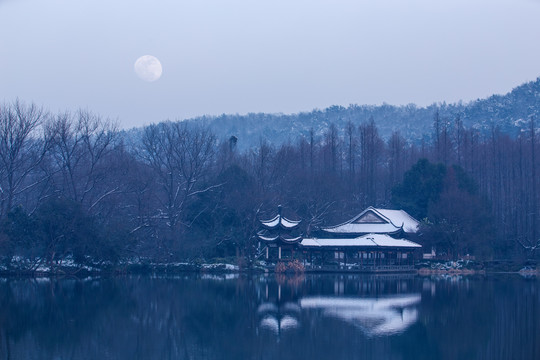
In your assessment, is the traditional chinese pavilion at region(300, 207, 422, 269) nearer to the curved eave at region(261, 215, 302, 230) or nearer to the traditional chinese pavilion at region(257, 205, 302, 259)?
the traditional chinese pavilion at region(257, 205, 302, 259)

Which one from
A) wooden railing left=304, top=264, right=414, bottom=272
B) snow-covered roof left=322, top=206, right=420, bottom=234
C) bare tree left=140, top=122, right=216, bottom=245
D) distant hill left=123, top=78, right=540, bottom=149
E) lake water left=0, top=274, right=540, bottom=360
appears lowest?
Answer: wooden railing left=304, top=264, right=414, bottom=272

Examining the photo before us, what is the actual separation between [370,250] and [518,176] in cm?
1851

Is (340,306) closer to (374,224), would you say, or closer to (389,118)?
(374,224)

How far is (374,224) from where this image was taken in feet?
146

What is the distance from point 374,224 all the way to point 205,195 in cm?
1172

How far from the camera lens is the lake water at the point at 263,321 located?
14695mm

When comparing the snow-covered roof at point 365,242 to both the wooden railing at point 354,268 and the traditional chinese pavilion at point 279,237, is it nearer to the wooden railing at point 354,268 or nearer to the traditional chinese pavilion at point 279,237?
the traditional chinese pavilion at point 279,237

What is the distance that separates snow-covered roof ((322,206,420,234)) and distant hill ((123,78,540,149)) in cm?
6115

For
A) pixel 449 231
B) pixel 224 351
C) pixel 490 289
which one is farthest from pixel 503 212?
pixel 224 351

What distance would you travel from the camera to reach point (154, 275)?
36531mm

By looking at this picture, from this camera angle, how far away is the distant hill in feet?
347

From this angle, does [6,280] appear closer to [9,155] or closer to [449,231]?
[9,155]

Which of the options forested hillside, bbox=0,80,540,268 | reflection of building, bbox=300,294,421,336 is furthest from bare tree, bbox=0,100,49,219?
reflection of building, bbox=300,294,421,336

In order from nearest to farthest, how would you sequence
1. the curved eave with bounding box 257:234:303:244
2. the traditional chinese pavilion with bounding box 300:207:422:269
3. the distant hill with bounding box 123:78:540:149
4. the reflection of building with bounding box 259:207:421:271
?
the curved eave with bounding box 257:234:303:244 → the reflection of building with bounding box 259:207:421:271 → the traditional chinese pavilion with bounding box 300:207:422:269 → the distant hill with bounding box 123:78:540:149
